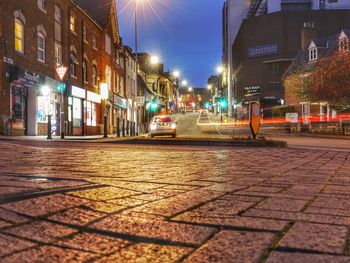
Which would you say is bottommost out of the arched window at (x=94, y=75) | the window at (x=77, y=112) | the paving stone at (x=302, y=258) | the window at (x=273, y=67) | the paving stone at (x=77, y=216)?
the paving stone at (x=302, y=258)

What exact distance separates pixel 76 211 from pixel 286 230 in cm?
153

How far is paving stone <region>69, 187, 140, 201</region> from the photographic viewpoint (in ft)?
13.0

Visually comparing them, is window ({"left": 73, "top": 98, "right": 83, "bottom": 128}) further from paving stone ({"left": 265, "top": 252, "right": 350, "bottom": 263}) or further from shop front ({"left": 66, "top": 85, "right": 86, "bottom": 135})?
paving stone ({"left": 265, "top": 252, "right": 350, "bottom": 263})

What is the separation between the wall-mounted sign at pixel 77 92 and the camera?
28953 mm

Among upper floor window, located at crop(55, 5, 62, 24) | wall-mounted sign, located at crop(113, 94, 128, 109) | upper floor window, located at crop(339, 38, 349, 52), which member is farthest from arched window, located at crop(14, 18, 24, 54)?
upper floor window, located at crop(339, 38, 349, 52)

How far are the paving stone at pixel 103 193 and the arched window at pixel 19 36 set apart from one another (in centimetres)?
1829

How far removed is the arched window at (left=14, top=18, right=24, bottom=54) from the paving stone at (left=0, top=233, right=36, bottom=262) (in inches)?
782

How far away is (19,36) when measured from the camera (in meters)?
21.3

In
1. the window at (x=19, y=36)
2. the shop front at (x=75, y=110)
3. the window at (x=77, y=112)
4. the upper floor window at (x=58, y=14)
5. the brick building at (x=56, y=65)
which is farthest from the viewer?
the window at (x=77, y=112)

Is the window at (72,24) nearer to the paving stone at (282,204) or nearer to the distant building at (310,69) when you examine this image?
the distant building at (310,69)


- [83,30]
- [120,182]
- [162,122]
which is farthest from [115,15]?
[120,182]

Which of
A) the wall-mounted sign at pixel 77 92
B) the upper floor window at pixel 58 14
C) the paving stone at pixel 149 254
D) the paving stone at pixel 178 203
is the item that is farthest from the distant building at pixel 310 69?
the paving stone at pixel 149 254

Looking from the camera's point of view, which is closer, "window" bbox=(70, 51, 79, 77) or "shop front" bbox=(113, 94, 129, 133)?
"window" bbox=(70, 51, 79, 77)

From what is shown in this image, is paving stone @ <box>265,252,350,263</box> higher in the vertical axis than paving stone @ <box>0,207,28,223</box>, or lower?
lower
